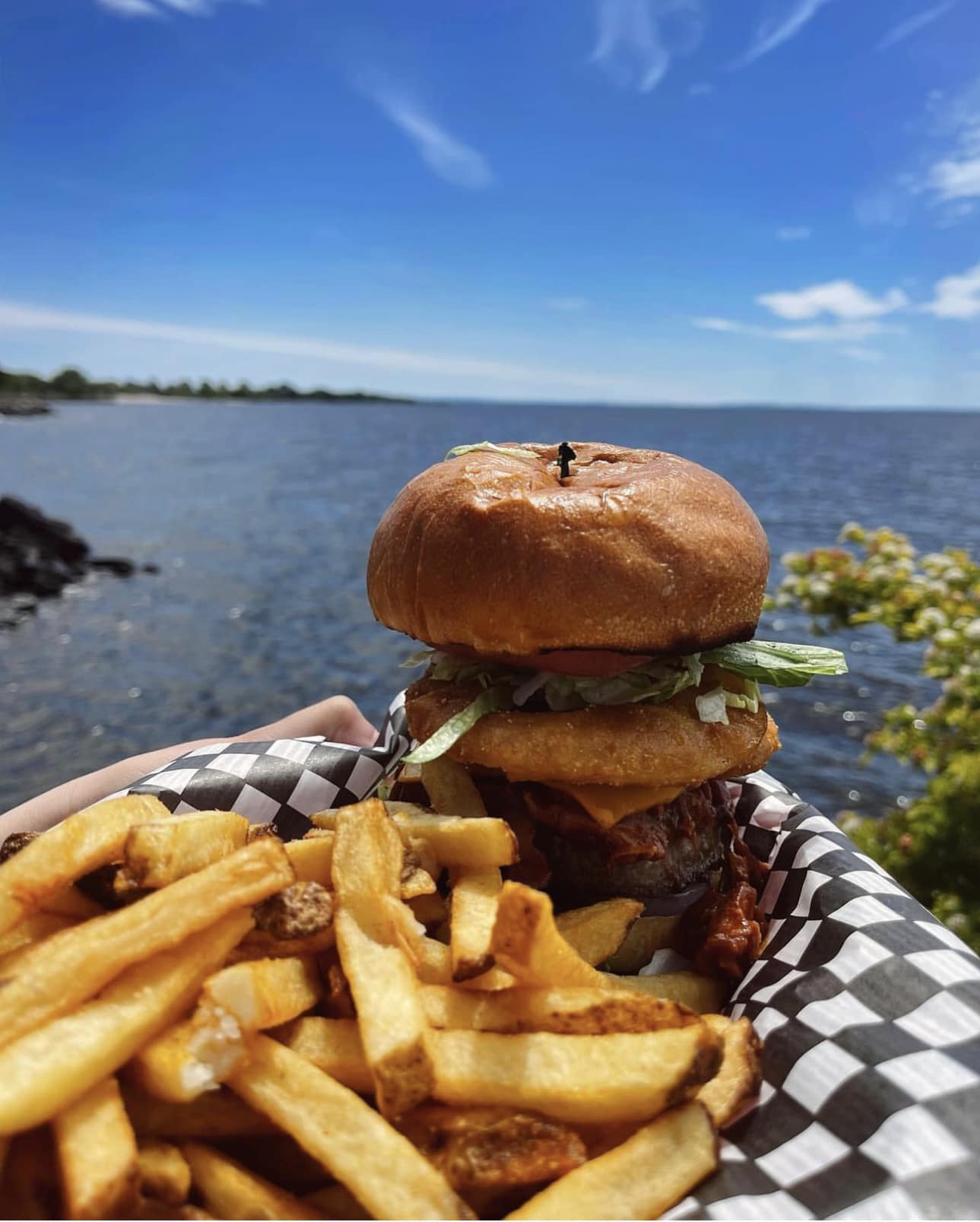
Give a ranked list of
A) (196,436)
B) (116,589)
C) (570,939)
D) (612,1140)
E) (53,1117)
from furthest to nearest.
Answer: (196,436) < (116,589) < (570,939) < (612,1140) < (53,1117)

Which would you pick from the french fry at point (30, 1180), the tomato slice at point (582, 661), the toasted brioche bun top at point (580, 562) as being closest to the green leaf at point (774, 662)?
the toasted brioche bun top at point (580, 562)

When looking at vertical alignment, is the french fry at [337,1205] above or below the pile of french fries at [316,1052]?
below

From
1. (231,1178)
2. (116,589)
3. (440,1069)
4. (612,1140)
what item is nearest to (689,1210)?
(612,1140)

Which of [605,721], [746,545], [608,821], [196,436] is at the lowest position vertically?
[196,436]

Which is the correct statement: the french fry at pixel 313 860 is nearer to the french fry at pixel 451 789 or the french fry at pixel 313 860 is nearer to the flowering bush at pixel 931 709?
the french fry at pixel 451 789

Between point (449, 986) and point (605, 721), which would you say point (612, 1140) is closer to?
point (449, 986)

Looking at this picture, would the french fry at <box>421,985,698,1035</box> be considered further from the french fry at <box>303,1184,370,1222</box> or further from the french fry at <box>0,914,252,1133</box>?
the french fry at <box>0,914,252,1133</box>

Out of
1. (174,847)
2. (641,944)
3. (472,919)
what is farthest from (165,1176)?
(641,944)

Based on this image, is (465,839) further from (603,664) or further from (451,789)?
(603,664)
